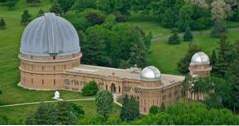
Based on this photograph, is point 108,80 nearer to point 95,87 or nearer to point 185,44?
point 95,87

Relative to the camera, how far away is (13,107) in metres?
99.6

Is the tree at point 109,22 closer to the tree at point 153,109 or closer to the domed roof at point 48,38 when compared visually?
the domed roof at point 48,38

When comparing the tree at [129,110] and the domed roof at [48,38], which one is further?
the domed roof at [48,38]

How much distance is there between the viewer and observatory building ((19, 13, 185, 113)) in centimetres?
10412

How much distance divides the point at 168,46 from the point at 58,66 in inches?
762

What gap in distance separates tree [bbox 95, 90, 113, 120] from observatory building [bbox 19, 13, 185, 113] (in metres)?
9.51

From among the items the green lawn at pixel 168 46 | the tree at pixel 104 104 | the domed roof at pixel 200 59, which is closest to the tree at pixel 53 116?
the tree at pixel 104 104

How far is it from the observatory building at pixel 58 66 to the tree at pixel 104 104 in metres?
9.51

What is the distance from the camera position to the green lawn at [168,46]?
377 ft

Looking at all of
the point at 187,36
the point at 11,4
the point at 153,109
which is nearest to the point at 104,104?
the point at 153,109

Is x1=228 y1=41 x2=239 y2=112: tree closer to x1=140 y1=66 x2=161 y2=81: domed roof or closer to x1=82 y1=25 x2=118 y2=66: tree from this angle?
x1=140 y1=66 x2=161 y2=81: domed roof

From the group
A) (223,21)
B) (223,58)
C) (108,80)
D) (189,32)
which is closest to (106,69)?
(108,80)

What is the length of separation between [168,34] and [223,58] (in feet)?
76.6

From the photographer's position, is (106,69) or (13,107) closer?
(13,107)
